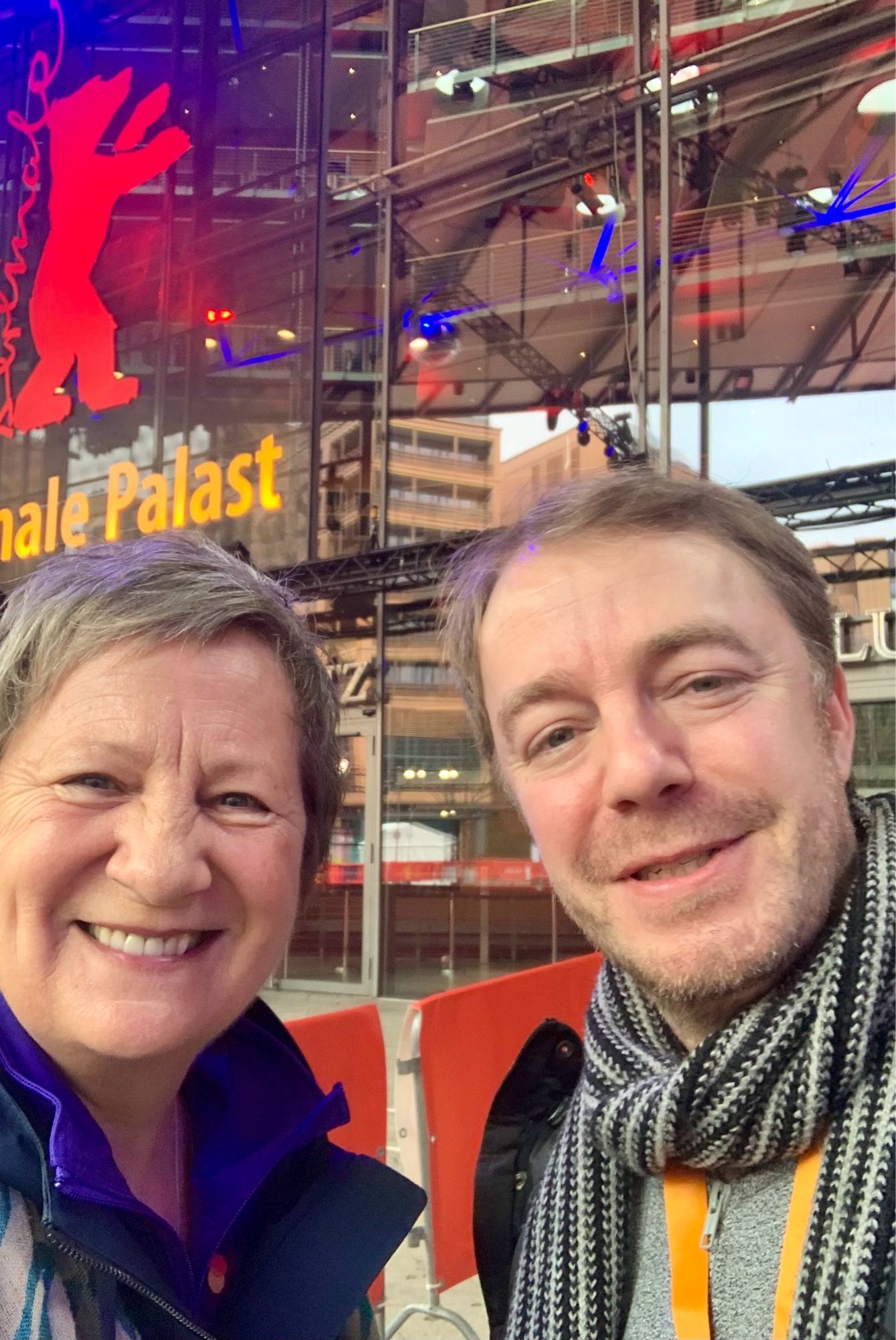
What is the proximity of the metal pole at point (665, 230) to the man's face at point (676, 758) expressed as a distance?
14.3ft

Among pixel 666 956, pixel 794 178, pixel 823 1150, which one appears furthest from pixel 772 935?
pixel 794 178

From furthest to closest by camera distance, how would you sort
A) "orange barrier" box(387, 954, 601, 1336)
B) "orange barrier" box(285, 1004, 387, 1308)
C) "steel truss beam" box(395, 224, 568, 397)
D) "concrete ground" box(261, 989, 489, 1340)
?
"steel truss beam" box(395, 224, 568, 397) < "concrete ground" box(261, 989, 489, 1340) < "orange barrier" box(387, 954, 601, 1336) < "orange barrier" box(285, 1004, 387, 1308)

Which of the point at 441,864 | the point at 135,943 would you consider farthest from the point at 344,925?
the point at 135,943

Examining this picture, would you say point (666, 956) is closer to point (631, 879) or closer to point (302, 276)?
point (631, 879)

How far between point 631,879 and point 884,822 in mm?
333

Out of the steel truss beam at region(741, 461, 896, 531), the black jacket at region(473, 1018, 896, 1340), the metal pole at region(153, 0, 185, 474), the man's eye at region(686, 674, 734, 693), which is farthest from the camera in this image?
the metal pole at region(153, 0, 185, 474)

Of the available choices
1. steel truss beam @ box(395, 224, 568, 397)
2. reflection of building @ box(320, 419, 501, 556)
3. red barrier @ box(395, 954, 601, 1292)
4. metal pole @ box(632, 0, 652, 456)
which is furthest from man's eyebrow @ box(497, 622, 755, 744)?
reflection of building @ box(320, 419, 501, 556)

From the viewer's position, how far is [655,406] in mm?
5203

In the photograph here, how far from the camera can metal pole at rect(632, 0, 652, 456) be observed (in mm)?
5176

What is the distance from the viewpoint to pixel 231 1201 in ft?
3.21

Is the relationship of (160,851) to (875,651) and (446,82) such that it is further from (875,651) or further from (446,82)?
(446,82)

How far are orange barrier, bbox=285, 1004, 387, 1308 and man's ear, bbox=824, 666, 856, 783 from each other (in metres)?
1.34

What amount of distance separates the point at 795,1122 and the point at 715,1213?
0.54 feet

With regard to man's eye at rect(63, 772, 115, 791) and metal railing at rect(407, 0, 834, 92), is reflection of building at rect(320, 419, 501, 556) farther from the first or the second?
man's eye at rect(63, 772, 115, 791)
